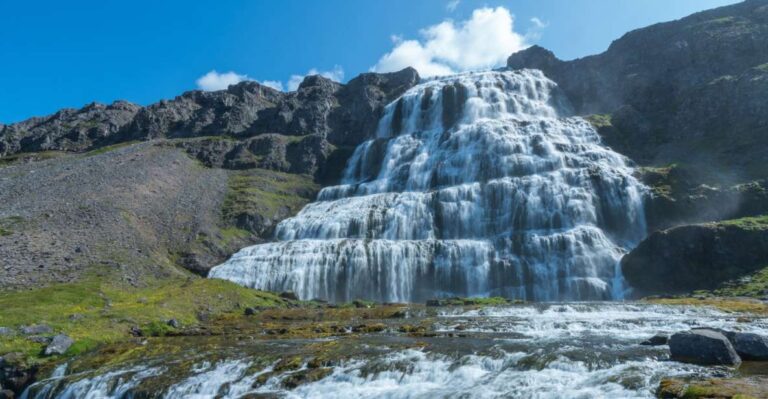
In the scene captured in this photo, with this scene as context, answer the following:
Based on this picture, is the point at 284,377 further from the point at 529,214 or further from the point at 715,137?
the point at 715,137

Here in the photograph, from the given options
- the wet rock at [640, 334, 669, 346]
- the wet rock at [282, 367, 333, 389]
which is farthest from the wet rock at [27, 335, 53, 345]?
the wet rock at [640, 334, 669, 346]

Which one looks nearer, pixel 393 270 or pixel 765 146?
pixel 393 270

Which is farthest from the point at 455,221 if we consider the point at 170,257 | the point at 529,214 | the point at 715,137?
the point at 715,137

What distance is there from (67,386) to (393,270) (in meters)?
40.3

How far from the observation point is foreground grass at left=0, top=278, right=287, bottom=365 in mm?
29344

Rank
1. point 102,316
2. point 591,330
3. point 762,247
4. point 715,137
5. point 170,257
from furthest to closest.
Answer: point 715,137
point 170,257
point 762,247
point 102,316
point 591,330

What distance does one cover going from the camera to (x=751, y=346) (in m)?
17.9

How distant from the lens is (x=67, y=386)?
22.3m

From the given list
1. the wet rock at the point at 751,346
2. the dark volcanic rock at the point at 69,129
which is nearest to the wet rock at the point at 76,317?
the wet rock at the point at 751,346


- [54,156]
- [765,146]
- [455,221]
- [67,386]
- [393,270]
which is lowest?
[67,386]

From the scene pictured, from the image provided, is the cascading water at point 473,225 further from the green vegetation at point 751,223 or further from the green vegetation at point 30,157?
the green vegetation at point 30,157

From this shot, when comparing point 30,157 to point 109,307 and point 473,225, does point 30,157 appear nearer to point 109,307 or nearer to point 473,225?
point 109,307

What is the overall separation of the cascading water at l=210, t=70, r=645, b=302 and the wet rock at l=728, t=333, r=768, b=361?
122ft

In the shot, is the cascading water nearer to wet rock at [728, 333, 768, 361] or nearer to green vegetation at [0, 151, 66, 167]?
wet rock at [728, 333, 768, 361]
